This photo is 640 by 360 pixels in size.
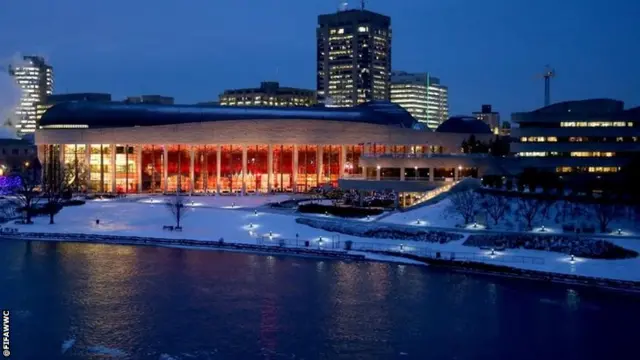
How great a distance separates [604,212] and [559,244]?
6489mm

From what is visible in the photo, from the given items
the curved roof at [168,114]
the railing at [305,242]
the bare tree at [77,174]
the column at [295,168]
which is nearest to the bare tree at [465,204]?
the railing at [305,242]

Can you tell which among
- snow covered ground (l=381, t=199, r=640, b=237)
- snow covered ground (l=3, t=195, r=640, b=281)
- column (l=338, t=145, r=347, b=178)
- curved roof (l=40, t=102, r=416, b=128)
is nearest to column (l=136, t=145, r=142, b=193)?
curved roof (l=40, t=102, r=416, b=128)

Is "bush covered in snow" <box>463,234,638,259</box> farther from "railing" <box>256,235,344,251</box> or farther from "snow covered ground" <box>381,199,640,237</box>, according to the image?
"railing" <box>256,235,344,251</box>

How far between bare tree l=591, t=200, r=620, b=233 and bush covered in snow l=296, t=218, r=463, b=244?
10.0 meters

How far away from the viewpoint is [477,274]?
3962 cm

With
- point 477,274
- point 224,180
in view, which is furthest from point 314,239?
Answer: point 224,180

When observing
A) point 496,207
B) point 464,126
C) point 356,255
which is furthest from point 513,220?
point 464,126

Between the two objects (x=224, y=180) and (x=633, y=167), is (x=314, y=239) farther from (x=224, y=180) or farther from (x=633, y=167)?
(x=224, y=180)

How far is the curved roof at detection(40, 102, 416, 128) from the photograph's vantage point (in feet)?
298

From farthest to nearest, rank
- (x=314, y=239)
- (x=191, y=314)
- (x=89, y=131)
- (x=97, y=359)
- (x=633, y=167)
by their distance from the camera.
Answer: (x=89, y=131)
(x=633, y=167)
(x=314, y=239)
(x=191, y=314)
(x=97, y=359)

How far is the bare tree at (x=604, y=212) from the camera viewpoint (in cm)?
4784

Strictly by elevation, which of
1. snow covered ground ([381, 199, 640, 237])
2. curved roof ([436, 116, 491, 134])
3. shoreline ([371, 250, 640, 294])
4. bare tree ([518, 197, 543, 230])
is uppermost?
curved roof ([436, 116, 491, 134])

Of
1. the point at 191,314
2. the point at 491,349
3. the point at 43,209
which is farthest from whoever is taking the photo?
the point at 43,209

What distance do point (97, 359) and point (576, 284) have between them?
83.3 ft
